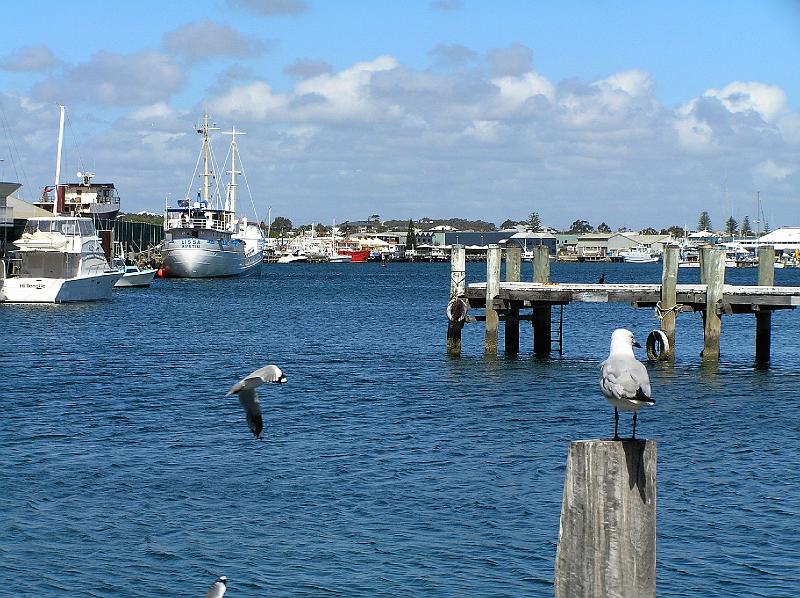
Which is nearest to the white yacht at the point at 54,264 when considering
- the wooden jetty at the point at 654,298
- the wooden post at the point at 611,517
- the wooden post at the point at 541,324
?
the wooden post at the point at 541,324

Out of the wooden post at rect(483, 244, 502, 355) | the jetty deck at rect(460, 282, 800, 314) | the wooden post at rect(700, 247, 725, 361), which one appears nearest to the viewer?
the wooden post at rect(700, 247, 725, 361)

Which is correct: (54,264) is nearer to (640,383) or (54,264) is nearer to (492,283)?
Answer: (492,283)

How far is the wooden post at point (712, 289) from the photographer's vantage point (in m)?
32.4

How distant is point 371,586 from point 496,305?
70.4ft

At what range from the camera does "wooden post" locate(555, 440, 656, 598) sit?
805 centimetres

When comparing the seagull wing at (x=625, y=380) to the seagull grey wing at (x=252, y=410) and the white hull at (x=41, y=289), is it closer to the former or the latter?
the seagull grey wing at (x=252, y=410)

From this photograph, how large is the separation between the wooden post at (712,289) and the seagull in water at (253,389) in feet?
76.0

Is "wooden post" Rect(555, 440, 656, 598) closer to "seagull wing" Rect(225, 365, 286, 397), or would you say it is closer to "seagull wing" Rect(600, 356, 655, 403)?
"seagull wing" Rect(600, 356, 655, 403)

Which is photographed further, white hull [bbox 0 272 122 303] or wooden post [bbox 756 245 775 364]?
white hull [bbox 0 272 122 303]

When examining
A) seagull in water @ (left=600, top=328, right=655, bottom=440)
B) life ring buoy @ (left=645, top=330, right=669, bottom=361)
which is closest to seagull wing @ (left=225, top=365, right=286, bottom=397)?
seagull in water @ (left=600, top=328, right=655, bottom=440)

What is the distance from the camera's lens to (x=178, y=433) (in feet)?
79.9

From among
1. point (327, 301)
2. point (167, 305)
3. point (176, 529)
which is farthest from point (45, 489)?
point (327, 301)

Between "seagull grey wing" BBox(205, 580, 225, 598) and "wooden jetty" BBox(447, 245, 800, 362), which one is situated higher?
"wooden jetty" BBox(447, 245, 800, 362)

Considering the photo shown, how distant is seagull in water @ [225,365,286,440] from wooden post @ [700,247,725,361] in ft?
76.0
